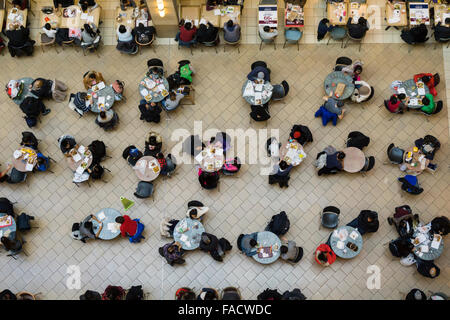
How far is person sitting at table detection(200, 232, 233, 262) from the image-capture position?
1163 cm

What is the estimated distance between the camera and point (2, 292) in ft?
37.5

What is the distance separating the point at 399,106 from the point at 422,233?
404cm

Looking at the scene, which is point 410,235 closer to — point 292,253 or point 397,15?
point 292,253

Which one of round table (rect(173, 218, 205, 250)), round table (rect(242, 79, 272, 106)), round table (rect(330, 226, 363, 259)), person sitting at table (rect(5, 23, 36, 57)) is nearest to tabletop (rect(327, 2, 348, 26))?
round table (rect(242, 79, 272, 106))

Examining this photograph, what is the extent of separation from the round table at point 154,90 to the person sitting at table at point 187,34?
1.61 m

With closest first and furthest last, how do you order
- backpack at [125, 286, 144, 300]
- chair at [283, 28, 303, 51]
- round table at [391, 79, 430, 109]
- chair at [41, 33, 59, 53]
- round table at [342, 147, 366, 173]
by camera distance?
backpack at [125, 286, 144, 300] → round table at [342, 147, 366, 173] → round table at [391, 79, 430, 109] → chair at [283, 28, 303, 51] → chair at [41, 33, 59, 53]

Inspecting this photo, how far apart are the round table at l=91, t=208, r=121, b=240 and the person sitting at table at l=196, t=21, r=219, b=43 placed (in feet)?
21.0

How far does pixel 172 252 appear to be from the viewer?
38.5 feet

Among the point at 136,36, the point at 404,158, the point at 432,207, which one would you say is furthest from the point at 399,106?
the point at 136,36

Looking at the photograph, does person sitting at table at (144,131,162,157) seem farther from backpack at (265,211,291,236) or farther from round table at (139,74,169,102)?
backpack at (265,211,291,236)

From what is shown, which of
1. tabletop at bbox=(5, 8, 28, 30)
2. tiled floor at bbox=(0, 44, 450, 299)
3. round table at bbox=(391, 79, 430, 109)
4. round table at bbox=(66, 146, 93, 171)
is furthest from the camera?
tabletop at bbox=(5, 8, 28, 30)

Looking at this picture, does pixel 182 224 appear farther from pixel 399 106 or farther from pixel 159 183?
pixel 399 106

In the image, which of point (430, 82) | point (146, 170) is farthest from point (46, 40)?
point (430, 82)

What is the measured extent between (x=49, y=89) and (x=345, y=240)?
35.3ft
